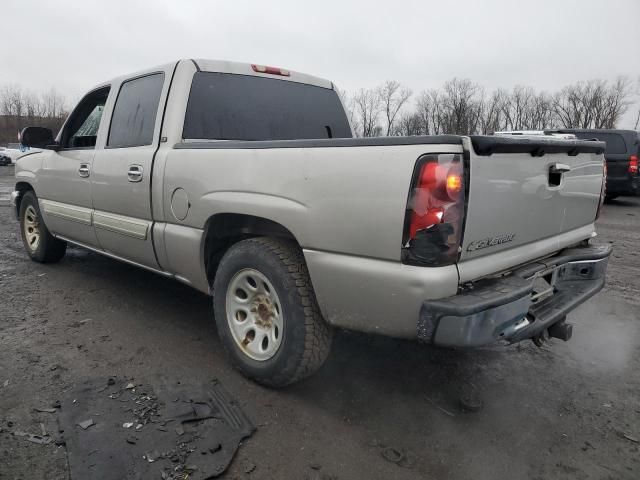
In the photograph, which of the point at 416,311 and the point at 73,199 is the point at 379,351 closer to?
the point at 416,311

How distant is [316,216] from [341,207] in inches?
6.4

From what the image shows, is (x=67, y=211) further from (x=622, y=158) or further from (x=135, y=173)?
(x=622, y=158)

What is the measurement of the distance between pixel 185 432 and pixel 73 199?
285 centimetres

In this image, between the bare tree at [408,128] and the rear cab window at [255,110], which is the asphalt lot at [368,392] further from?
the bare tree at [408,128]

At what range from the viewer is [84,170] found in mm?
4133

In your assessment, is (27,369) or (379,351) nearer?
(27,369)

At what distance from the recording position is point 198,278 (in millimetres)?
3193

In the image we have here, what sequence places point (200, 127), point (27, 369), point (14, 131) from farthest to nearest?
point (14, 131) < point (200, 127) < point (27, 369)

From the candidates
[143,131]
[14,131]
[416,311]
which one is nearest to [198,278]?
[143,131]

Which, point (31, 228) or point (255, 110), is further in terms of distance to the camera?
point (31, 228)

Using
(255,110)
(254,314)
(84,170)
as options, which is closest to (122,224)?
(84,170)

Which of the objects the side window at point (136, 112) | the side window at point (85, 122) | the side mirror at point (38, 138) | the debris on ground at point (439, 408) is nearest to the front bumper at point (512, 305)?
the debris on ground at point (439, 408)

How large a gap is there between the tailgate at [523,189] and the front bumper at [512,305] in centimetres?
17

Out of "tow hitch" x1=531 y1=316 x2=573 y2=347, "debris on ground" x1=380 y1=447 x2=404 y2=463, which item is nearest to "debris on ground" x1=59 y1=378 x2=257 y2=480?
"debris on ground" x1=380 y1=447 x2=404 y2=463
